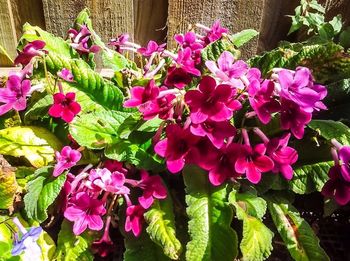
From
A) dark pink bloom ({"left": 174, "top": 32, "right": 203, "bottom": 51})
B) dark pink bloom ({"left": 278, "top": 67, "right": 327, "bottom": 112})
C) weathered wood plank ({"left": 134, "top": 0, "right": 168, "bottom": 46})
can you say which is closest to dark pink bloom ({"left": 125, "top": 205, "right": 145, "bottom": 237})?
dark pink bloom ({"left": 278, "top": 67, "right": 327, "bottom": 112})

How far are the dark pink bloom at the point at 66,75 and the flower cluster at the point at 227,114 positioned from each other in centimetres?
30

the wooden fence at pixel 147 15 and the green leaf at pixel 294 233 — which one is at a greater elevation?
the wooden fence at pixel 147 15

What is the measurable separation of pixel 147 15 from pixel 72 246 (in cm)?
133

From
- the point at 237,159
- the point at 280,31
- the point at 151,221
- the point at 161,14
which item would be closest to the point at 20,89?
the point at 151,221

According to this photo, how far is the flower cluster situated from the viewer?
1142 mm

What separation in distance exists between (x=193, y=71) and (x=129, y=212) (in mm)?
456

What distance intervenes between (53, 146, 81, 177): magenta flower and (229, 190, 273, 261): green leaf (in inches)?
17.0

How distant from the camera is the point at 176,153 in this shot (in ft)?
3.81

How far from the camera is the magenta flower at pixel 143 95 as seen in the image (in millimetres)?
1228

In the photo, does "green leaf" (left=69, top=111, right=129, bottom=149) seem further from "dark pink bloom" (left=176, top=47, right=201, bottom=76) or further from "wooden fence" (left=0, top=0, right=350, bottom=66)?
"wooden fence" (left=0, top=0, right=350, bottom=66)

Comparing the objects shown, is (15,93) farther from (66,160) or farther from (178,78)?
(178,78)

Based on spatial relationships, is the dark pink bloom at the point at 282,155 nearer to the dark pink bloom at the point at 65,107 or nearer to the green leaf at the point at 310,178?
the green leaf at the point at 310,178

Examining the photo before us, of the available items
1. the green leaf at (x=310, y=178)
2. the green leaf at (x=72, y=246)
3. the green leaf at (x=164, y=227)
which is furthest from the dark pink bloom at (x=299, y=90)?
the green leaf at (x=72, y=246)

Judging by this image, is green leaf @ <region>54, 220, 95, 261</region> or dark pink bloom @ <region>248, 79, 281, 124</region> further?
green leaf @ <region>54, 220, 95, 261</region>
